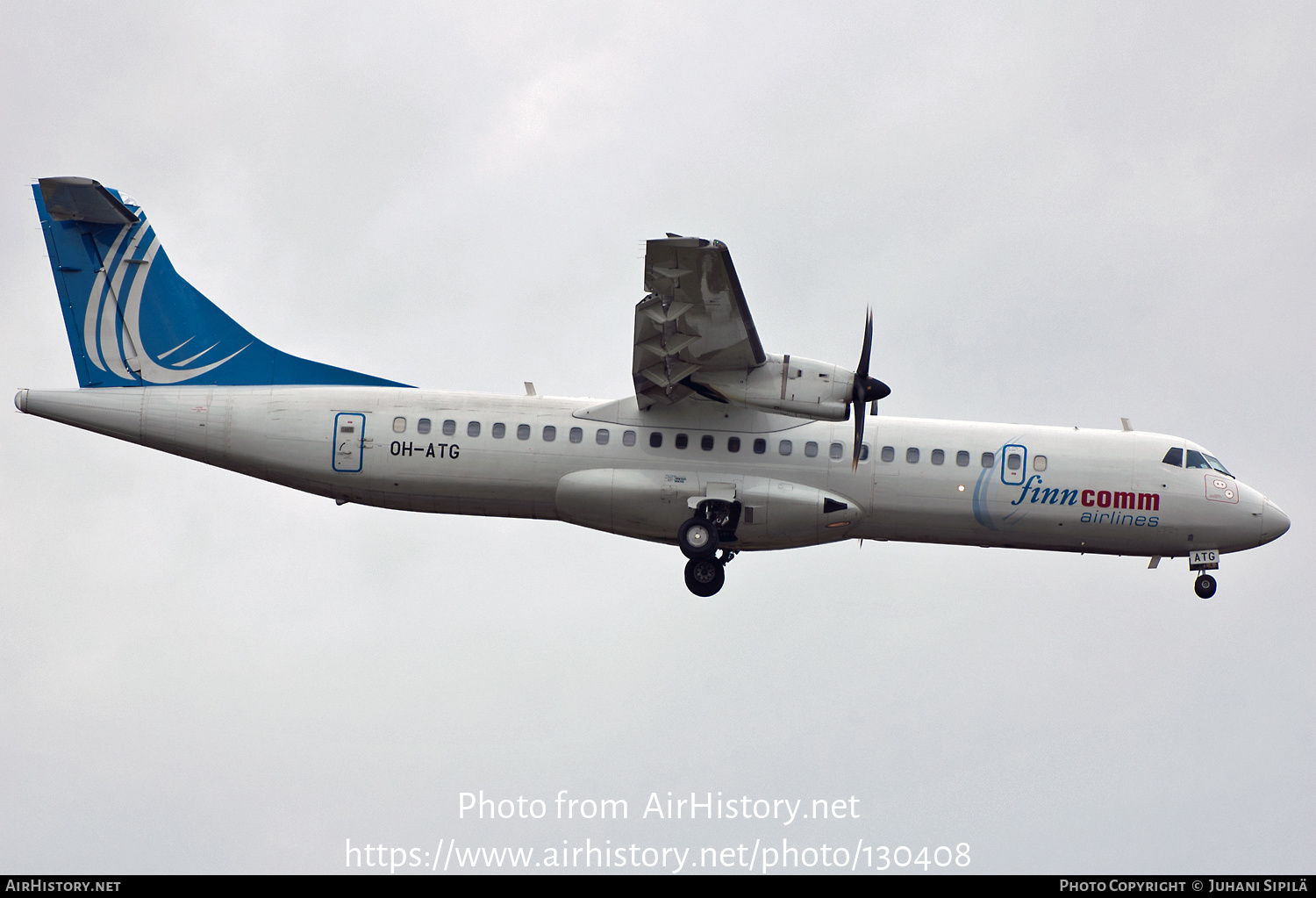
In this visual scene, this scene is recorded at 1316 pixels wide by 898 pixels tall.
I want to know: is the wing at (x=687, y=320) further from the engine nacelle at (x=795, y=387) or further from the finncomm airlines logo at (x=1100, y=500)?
the finncomm airlines logo at (x=1100, y=500)

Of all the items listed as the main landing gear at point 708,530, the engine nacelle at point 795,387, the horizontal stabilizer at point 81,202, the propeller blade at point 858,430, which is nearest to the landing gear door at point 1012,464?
the propeller blade at point 858,430

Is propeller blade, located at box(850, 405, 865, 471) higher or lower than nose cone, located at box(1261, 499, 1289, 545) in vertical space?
higher

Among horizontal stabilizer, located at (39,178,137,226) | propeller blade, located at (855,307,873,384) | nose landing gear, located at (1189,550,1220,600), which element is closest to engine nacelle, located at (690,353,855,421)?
propeller blade, located at (855,307,873,384)

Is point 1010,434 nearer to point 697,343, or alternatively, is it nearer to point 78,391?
point 697,343

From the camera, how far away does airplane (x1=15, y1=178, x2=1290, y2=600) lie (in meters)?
25.5

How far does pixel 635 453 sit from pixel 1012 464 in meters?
7.17

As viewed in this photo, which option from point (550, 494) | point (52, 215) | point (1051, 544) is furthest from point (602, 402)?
point (52, 215)

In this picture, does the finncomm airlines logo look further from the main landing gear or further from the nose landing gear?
the main landing gear

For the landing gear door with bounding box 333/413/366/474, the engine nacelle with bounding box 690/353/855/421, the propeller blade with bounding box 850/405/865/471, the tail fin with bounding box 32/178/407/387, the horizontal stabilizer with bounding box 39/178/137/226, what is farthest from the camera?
the tail fin with bounding box 32/178/407/387

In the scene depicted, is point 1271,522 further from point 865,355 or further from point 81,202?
point 81,202

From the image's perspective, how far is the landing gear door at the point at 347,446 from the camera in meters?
25.7

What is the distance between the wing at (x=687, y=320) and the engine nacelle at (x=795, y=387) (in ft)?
0.77

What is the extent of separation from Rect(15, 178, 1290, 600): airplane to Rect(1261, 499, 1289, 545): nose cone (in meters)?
0.04

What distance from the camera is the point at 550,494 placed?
25.7 meters
